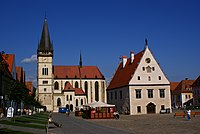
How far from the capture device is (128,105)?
202 feet

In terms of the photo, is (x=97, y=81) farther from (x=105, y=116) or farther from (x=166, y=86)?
(x=105, y=116)

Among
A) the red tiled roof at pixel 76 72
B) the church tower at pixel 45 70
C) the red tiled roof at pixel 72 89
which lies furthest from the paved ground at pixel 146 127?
the red tiled roof at pixel 76 72

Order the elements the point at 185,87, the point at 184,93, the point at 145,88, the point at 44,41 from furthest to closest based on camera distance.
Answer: the point at 185,87 → the point at 184,93 → the point at 44,41 → the point at 145,88

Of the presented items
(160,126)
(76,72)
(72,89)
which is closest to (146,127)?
(160,126)

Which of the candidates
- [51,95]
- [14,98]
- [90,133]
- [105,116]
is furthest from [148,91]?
[51,95]

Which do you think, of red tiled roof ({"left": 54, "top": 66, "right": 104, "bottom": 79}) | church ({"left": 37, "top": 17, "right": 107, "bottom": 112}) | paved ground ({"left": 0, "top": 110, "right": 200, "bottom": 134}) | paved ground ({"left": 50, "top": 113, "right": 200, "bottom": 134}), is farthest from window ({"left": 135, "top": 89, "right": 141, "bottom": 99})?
red tiled roof ({"left": 54, "top": 66, "right": 104, "bottom": 79})

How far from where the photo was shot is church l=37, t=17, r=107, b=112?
108 metres

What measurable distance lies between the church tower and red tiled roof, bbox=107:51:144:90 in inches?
1460

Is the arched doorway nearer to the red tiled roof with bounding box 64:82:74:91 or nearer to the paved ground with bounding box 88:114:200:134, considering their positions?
the paved ground with bounding box 88:114:200:134

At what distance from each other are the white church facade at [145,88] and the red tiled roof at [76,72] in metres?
54.1

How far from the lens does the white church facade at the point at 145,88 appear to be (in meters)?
61.1

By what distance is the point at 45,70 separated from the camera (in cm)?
10931

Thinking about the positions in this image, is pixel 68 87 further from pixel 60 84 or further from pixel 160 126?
pixel 160 126

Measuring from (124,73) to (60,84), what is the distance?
49341 millimetres
